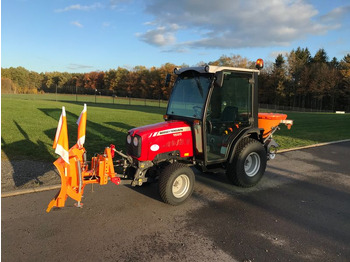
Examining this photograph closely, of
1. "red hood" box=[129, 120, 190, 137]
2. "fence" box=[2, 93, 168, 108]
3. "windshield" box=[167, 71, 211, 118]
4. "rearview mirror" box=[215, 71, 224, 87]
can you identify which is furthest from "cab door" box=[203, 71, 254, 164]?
"fence" box=[2, 93, 168, 108]

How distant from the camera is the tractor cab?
4656 mm

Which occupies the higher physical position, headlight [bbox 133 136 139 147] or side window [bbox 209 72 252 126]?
side window [bbox 209 72 252 126]

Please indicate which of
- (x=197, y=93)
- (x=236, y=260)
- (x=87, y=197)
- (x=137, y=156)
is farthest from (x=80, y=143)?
(x=236, y=260)

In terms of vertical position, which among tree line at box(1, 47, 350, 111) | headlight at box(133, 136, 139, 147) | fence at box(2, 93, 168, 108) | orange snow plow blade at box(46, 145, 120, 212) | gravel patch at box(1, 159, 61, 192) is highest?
tree line at box(1, 47, 350, 111)

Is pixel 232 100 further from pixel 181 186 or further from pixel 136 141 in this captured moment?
pixel 136 141

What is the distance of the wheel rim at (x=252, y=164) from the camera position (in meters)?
5.66

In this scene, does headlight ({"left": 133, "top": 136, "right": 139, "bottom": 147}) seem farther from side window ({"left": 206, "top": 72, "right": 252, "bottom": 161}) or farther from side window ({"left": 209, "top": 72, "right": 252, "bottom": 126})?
side window ({"left": 209, "top": 72, "right": 252, "bottom": 126})

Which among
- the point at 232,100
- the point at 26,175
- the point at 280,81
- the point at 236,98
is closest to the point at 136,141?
the point at 232,100

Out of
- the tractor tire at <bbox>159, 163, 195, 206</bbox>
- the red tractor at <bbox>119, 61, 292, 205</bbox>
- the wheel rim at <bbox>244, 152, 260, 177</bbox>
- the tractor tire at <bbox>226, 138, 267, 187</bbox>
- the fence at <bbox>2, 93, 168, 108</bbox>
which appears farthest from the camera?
the fence at <bbox>2, 93, 168, 108</bbox>

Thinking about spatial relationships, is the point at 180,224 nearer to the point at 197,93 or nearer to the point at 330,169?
the point at 197,93

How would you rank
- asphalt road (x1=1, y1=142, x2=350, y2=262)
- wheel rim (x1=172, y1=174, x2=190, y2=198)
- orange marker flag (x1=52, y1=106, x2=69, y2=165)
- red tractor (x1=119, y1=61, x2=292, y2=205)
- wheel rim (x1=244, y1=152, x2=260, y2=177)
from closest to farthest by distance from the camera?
asphalt road (x1=1, y1=142, x2=350, y2=262) → orange marker flag (x1=52, y1=106, x2=69, y2=165) → red tractor (x1=119, y1=61, x2=292, y2=205) → wheel rim (x1=172, y1=174, x2=190, y2=198) → wheel rim (x1=244, y1=152, x2=260, y2=177)

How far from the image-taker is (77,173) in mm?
3732

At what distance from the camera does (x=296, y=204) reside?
15.6 ft

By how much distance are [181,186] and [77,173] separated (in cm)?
179
